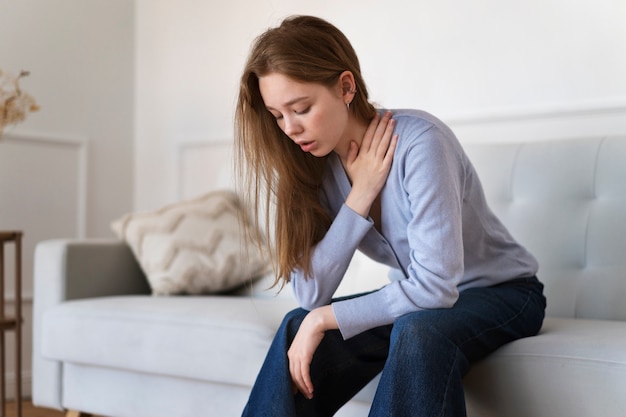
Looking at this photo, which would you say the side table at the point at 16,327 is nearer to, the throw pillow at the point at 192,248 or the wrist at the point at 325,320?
the throw pillow at the point at 192,248

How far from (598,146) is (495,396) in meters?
0.79

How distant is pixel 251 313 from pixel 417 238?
0.70 metres

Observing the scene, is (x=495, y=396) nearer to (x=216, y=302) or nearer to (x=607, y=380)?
(x=607, y=380)

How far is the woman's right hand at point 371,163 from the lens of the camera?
4.62 ft

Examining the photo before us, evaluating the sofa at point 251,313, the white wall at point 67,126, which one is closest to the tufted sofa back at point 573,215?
the sofa at point 251,313

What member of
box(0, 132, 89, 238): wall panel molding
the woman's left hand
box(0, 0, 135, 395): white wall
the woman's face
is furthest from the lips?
box(0, 132, 89, 238): wall panel molding

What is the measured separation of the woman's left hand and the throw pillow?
1.06 m

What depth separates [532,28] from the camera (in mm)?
2350

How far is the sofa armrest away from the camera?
7.55 ft

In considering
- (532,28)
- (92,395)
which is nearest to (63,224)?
(92,395)

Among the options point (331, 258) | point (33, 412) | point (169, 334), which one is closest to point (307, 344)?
point (331, 258)

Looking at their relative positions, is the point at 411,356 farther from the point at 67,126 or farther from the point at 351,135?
the point at 67,126

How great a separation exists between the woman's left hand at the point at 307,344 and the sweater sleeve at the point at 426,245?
22 millimetres

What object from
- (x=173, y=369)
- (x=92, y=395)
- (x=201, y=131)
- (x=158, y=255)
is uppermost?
(x=201, y=131)
